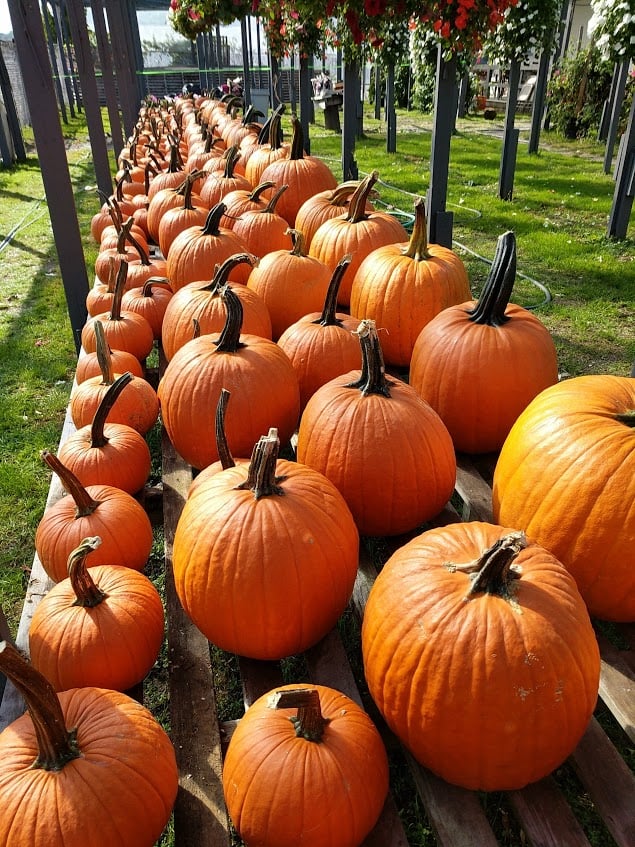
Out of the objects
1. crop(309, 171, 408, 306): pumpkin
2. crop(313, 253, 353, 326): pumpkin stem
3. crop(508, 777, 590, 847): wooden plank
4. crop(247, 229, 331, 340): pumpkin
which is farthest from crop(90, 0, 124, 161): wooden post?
crop(508, 777, 590, 847): wooden plank

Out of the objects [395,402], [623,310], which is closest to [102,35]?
[623,310]

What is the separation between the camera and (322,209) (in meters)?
3.90

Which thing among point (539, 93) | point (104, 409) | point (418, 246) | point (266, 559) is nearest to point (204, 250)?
point (418, 246)

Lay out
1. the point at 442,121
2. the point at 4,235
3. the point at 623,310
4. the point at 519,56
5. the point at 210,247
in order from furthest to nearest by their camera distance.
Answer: the point at 4,235
the point at 519,56
the point at 623,310
the point at 442,121
the point at 210,247

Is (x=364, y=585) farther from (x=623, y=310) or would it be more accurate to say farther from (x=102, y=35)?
(x=102, y=35)

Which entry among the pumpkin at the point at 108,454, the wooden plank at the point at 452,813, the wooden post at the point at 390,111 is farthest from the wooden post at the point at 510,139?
the wooden plank at the point at 452,813

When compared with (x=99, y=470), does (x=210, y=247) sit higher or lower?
higher

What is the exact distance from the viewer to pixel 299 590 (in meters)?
1.65

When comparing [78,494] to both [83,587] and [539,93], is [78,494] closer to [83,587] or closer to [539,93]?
[83,587]

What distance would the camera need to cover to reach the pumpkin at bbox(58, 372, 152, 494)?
237 cm

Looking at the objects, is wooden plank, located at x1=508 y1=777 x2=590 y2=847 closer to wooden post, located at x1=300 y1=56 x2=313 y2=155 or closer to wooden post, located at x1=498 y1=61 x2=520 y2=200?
wooden post, located at x1=300 y1=56 x2=313 y2=155

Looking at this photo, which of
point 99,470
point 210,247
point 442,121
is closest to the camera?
point 99,470

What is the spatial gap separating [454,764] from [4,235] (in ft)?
29.8

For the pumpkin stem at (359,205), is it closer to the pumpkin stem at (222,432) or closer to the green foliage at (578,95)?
the pumpkin stem at (222,432)
